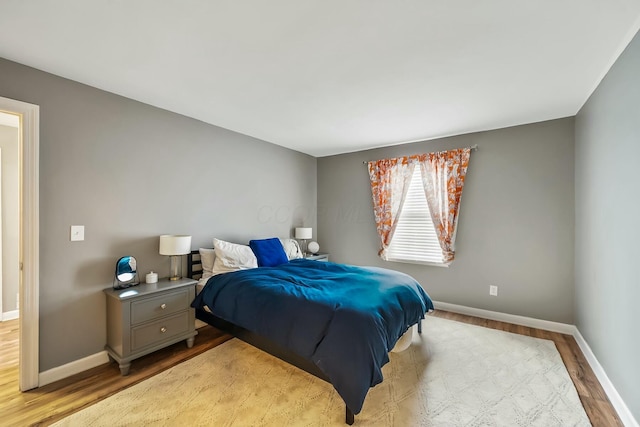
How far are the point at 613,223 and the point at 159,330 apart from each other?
3.87 metres

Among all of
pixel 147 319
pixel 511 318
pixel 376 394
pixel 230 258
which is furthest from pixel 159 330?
pixel 511 318

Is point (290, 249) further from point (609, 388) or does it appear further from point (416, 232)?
point (609, 388)

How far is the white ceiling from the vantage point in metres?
1.53

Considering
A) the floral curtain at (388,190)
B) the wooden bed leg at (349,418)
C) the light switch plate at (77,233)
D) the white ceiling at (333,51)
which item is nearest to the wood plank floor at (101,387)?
the light switch plate at (77,233)

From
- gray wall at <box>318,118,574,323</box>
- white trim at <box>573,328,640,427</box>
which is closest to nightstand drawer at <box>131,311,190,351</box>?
gray wall at <box>318,118,574,323</box>

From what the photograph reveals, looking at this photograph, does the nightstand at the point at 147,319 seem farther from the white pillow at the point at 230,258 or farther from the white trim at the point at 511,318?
the white trim at the point at 511,318

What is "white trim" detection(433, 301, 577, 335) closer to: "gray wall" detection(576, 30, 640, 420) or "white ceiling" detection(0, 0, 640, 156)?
"gray wall" detection(576, 30, 640, 420)

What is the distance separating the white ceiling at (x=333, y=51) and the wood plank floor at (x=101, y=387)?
249 centimetres

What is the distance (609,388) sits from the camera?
202 cm

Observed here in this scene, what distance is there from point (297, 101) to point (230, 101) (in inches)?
26.8

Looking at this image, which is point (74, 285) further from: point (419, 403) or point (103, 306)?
point (419, 403)

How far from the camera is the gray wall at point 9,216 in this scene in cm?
324

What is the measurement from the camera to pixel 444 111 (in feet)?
9.63

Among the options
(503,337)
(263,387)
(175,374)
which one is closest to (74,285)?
(175,374)
